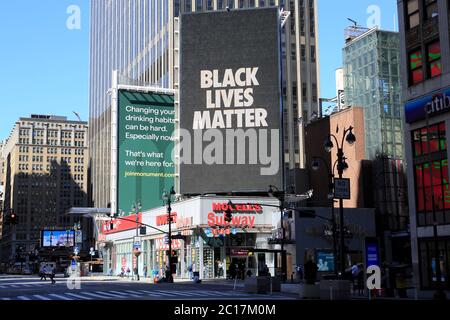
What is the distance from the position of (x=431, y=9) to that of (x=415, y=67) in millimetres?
3910

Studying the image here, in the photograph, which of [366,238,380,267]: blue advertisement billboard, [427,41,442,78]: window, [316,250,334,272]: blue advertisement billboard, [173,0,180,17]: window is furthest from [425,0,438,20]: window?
[173,0,180,17]: window

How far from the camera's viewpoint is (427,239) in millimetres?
38562

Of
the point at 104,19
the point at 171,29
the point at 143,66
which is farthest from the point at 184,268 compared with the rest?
the point at 104,19

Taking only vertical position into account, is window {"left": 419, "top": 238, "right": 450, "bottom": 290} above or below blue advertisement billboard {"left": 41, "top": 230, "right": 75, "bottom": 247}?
below

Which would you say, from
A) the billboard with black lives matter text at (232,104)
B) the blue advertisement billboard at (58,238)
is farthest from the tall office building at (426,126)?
the blue advertisement billboard at (58,238)

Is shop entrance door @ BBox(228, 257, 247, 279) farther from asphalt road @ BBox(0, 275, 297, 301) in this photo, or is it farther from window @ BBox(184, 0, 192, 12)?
window @ BBox(184, 0, 192, 12)

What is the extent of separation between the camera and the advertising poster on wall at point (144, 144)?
3118 inches

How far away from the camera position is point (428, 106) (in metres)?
38.7

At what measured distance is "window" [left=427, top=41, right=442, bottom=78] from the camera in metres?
38.7

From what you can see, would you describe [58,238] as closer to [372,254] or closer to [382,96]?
[382,96]

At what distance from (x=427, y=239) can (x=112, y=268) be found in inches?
2841

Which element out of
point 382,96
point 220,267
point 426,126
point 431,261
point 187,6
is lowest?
point 220,267

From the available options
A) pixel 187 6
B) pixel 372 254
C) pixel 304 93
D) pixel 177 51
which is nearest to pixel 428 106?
pixel 372 254
